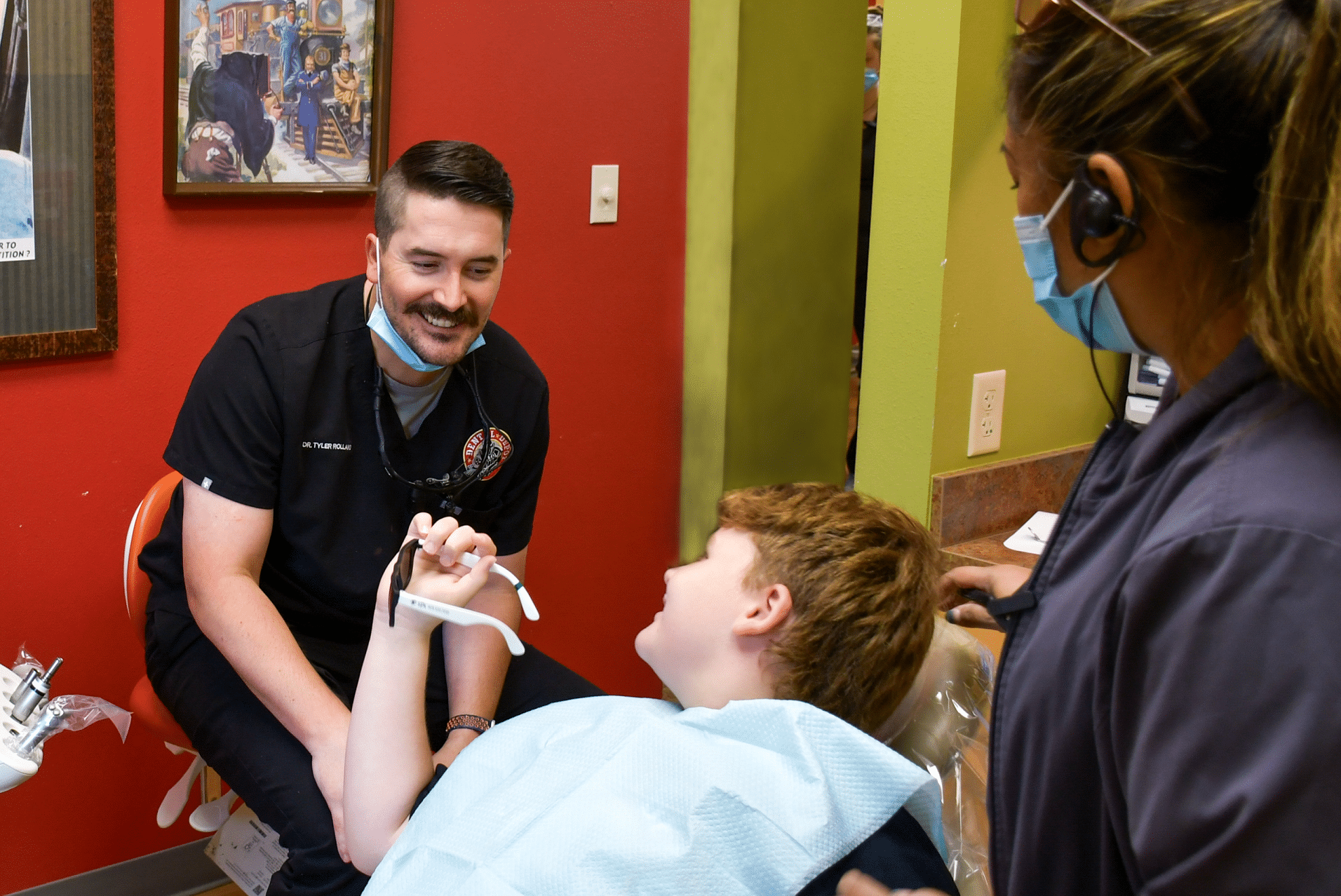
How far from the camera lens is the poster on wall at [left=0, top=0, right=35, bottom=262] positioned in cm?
168

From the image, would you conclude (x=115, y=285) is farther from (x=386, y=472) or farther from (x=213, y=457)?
(x=386, y=472)

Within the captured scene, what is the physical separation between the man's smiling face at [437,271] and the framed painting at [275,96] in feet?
1.61

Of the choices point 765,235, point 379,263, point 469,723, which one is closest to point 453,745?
point 469,723

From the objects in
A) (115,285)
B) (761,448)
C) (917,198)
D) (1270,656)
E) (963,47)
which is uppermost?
(963,47)

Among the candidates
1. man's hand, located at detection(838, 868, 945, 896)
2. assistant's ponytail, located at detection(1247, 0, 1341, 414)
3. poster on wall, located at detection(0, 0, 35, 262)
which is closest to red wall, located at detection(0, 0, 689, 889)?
poster on wall, located at detection(0, 0, 35, 262)

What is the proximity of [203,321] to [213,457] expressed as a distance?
0.50 meters

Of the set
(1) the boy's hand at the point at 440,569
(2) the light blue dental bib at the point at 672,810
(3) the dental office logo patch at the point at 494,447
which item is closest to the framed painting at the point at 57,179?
(3) the dental office logo patch at the point at 494,447

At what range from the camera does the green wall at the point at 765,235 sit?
2504 millimetres

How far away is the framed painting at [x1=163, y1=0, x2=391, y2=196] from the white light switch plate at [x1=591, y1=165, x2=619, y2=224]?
19.8 inches

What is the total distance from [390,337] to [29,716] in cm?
71

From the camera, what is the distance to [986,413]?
2.06 metres

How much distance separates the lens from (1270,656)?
64 cm

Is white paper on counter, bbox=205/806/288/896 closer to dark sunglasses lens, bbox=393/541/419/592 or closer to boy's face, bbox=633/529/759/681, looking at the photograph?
dark sunglasses lens, bbox=393/541/419/592

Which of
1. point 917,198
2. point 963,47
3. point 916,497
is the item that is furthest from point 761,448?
point 963,47
